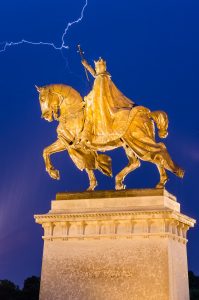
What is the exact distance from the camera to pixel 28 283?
37.6m

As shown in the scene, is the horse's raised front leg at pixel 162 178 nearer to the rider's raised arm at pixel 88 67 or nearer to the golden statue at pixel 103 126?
the golden statue at pixel 103 126

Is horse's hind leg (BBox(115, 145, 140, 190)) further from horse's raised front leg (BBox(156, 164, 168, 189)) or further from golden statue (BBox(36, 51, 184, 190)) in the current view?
horse's raised front leg (BBox(156, 164, 168, 189))

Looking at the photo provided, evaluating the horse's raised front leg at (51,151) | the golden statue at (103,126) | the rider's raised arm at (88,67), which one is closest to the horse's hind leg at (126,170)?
the golden statue at (103,126)

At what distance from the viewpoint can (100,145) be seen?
17.2 m

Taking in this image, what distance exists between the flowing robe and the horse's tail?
2.49 feet

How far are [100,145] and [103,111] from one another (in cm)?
100

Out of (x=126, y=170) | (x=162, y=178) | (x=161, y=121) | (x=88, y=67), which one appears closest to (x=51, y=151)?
(x=126, y=170)

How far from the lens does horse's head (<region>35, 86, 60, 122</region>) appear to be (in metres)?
17.8

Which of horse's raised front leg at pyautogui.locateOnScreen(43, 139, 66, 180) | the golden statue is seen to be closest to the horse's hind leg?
the golden statue

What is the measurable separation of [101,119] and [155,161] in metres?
2.12

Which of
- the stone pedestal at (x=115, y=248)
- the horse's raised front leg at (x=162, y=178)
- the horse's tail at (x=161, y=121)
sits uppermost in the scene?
the horse's tail at (x=161, y=121)

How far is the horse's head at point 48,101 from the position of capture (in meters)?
17.8

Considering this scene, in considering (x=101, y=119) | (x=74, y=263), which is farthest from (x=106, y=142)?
(x=74, y=263)

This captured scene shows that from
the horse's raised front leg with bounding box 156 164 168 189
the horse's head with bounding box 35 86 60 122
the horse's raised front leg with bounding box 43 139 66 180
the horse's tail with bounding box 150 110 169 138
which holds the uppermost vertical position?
the horse's head with bounding box 35 86 60 122
